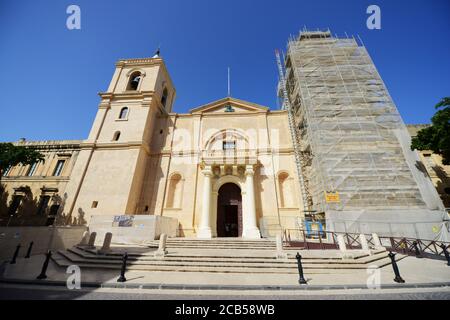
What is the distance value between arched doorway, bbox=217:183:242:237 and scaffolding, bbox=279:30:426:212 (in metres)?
6.33

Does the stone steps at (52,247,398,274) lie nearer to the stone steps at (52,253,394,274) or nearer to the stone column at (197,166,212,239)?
the stone steps at (52,253,394,274)

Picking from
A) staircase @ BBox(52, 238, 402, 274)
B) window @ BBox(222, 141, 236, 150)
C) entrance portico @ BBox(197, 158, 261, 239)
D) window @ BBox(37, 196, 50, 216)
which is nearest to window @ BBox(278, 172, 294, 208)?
entrance portico @ BBox(197, 158, 261, 239)

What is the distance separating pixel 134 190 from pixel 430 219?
72.2ft

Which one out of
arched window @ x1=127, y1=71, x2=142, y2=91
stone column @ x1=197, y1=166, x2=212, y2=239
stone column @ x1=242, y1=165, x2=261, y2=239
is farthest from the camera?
arched window @ x1=127, y1=71, x2=142, y2=91

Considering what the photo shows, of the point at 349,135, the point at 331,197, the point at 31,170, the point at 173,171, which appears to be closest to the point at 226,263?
the point at 331,197

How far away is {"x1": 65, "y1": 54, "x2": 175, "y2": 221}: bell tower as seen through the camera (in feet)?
46.5

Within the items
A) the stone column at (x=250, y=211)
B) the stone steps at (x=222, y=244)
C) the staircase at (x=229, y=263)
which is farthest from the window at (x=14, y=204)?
the stone column at (x=250, y=211)

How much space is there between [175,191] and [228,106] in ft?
36.5

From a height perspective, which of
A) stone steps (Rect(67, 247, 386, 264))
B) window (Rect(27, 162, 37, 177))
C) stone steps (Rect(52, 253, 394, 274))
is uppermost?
window (Rect(27, 162, 37, 177))

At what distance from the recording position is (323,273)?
240 inches

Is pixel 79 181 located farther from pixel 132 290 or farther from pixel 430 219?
pixel 430 219

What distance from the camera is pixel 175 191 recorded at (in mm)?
16391
